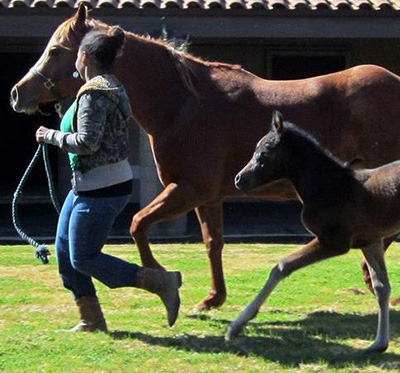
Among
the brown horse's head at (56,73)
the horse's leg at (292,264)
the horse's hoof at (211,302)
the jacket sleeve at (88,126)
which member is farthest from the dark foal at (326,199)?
the brown horse's head at (56,73)

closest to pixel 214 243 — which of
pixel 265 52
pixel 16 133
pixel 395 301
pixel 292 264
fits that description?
pixel 395 301

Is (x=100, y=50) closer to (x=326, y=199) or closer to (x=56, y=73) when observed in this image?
(x=56, y=73)

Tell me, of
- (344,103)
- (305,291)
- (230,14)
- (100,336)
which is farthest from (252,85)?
(230,14)

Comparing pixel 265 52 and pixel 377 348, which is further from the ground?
pixel 265 52

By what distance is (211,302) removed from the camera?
287 inches

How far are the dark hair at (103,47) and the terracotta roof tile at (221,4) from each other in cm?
537

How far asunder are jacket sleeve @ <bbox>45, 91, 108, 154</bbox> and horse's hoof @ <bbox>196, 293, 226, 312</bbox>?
6.26 feet

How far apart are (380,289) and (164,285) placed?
1335mm

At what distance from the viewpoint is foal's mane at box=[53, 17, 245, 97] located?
272 inches

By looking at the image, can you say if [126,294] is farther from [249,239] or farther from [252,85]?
[249,239]

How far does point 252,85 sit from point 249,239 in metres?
5.03

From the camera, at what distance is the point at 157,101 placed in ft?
23.4

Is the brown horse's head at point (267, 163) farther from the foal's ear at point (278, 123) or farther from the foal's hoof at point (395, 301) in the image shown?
the foal's hoof at point (395, 301)

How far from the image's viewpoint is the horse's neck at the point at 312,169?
5793 mm
